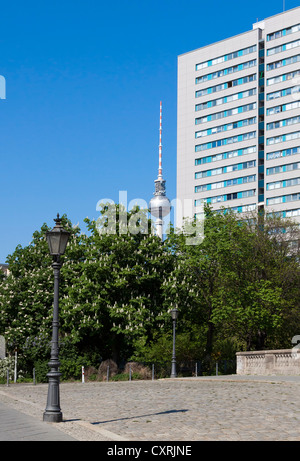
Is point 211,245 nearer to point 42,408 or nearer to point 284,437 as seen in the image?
point 42,408

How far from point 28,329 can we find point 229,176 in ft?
229

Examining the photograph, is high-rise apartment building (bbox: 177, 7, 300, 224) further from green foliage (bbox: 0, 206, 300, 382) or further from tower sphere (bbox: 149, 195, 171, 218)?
tower sphere (bbox: 149, 195, 171, 218)

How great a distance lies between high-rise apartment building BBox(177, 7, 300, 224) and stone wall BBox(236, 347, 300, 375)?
6569 cm

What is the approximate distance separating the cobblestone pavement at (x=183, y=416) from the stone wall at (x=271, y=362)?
9.19m

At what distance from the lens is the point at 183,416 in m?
14.1

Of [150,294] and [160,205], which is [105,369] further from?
[160,205]

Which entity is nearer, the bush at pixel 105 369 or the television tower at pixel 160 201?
the bush at pixel 105 369

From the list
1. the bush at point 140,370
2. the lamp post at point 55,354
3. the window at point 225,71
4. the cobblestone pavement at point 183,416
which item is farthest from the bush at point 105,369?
the window at point 225,71

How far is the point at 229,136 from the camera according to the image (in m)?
110

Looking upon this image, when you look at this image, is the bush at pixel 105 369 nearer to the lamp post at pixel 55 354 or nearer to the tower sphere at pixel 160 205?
the lamp post at pixel 55 354

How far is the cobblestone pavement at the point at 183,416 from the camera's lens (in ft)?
36.7

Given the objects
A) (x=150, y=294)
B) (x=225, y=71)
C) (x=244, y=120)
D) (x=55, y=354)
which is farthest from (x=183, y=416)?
(x=225, y=71)

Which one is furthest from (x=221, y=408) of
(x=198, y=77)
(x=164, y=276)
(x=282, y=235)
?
(x=198, y=77)

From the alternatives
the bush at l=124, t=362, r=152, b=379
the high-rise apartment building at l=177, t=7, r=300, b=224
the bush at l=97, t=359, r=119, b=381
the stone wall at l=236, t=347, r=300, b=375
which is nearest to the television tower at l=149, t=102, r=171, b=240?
the high-rise apartment building at l=177, t=7, r=300, b=224
